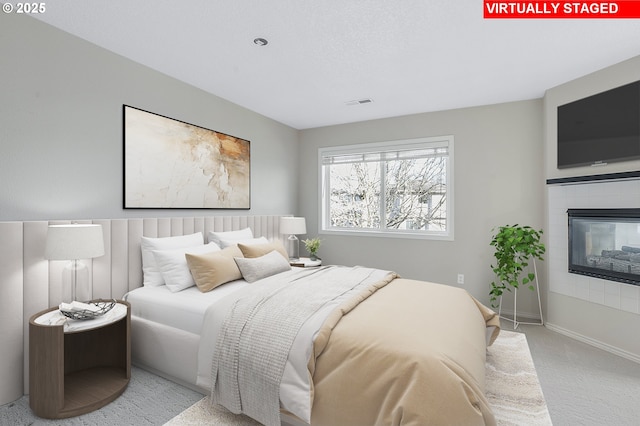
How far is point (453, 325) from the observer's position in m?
1.90

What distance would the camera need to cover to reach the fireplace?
111 inches

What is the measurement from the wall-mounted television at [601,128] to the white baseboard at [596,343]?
67.2 inches

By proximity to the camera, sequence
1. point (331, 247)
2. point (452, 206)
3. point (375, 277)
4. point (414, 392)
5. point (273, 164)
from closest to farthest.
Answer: point (414, 392), point (375, 277), point (452, 206), point (273, 164), point (331, 247)

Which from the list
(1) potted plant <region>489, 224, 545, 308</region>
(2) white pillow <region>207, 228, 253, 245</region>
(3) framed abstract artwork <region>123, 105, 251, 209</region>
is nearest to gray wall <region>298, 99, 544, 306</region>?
(1) potted plant <region>489, 224, 545, 308</region>

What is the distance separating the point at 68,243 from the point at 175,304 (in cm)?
80

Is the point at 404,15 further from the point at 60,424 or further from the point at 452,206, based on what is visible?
the point at 60,424

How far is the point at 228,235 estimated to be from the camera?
3508 millimetres

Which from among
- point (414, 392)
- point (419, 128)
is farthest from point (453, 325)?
point (419, 128)

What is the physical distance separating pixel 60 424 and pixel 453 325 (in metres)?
2.41

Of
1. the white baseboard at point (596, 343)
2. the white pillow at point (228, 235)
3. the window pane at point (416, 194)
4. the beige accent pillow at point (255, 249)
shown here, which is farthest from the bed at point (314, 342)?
the window pane at point (416, 194)

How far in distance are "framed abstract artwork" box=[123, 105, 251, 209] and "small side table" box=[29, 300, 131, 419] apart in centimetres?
109

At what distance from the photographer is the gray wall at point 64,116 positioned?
Result: 7.09 feet

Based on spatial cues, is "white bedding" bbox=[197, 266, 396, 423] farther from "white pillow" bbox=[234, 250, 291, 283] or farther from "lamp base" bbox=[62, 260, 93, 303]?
"lamp base" bbox=[62, 260, 93, 303]

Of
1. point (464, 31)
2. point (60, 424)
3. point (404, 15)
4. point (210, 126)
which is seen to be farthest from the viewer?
point (210, 126)
